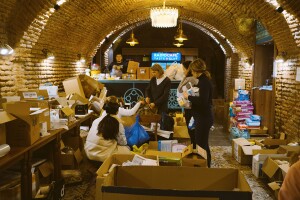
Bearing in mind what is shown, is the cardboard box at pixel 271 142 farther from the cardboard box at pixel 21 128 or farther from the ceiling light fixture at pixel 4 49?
the ceiling light fixture at pixel 4 49

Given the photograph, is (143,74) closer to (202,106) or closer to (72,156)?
(72,156)

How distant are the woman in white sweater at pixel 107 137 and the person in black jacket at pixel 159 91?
137cm

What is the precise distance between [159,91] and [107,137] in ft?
6.08

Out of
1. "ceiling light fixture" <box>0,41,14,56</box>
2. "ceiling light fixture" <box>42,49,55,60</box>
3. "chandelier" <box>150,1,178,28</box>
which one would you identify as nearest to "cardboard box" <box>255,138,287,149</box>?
"chandelier" <box>150,1,178,28</box>

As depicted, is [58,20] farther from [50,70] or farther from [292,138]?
[292,138]

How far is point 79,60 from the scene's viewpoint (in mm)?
10648

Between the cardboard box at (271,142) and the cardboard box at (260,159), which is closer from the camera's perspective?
the cardboard box at (260,159)

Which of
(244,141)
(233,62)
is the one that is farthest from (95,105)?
(233,62)

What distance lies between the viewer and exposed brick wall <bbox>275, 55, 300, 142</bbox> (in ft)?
20.7

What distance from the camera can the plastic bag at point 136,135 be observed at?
5.03 meters

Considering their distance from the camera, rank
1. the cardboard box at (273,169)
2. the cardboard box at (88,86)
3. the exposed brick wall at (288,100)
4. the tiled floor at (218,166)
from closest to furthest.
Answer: the tiled floor at (218,166) < the cardboard box at (273,169) < the exposed brick wall at (288,100) < the cardboard box at (88,86)

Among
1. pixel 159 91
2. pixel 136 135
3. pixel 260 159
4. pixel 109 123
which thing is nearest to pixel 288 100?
pixel 260 159

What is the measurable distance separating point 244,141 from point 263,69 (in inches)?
140

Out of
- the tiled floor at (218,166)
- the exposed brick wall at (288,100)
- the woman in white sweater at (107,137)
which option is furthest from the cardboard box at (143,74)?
the woman in white sweater at (107,137)
